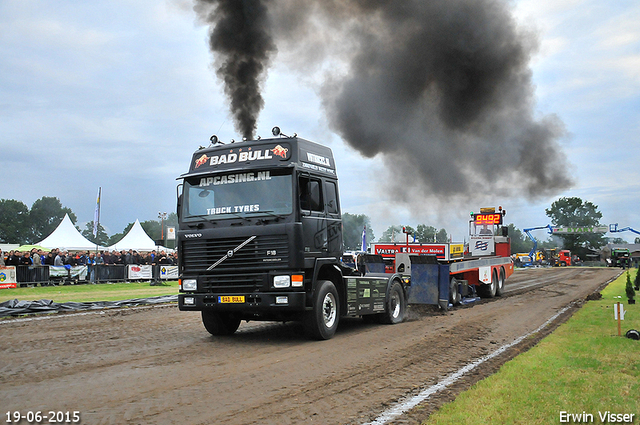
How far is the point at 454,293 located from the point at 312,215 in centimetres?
866

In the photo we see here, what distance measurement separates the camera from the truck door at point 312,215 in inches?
360

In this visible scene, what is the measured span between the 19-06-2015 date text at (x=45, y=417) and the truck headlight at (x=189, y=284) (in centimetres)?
448

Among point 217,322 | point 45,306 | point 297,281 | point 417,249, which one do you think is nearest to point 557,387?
point 297,281

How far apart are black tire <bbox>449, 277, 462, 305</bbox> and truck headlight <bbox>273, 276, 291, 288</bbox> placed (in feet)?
28.0

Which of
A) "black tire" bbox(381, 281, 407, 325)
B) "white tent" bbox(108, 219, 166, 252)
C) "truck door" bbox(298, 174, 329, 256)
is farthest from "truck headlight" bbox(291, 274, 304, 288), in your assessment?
"white tent" bbox(108, 219, 166, 252)

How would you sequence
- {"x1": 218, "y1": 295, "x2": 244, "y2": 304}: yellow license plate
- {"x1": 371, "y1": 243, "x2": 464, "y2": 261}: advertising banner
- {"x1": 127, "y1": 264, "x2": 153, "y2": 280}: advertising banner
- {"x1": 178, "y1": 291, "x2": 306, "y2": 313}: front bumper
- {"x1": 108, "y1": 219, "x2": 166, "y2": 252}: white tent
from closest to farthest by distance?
{"x1": 178, "y1": 291, "x2": 306, "y2": 313}: front bumper → {"x1": 218, "y1": 295, "x2": 244, "y2": 304}: yellow license plate → {"x1": 371, "y1": 243, "x2": 464, "y2": 261}: advertising banner → {"x1": 127, "y1": 264, "x2": 153, "y2": 280}: advertising banner → {"x1": 108, "y1": 219, "x2": 166, "y2": 252}: white tent

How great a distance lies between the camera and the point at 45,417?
4.86 m

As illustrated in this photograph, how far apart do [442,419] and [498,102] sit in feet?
61.7

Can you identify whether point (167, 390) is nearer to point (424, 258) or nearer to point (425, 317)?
point (425, 317)

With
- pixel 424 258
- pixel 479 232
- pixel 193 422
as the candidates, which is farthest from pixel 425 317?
pixel 479 232

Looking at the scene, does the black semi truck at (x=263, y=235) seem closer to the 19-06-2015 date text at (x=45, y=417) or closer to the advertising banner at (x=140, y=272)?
the 19-06-2015 date text at (x=45, y=417)

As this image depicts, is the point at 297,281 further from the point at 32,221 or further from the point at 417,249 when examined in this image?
the point at 32,221

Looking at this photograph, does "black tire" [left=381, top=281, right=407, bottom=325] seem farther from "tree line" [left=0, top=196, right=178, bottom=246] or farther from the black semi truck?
"tree line" [left=0, top=196, right=178, bottom=246]

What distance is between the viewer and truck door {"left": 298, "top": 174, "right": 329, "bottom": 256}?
9.14 meters
